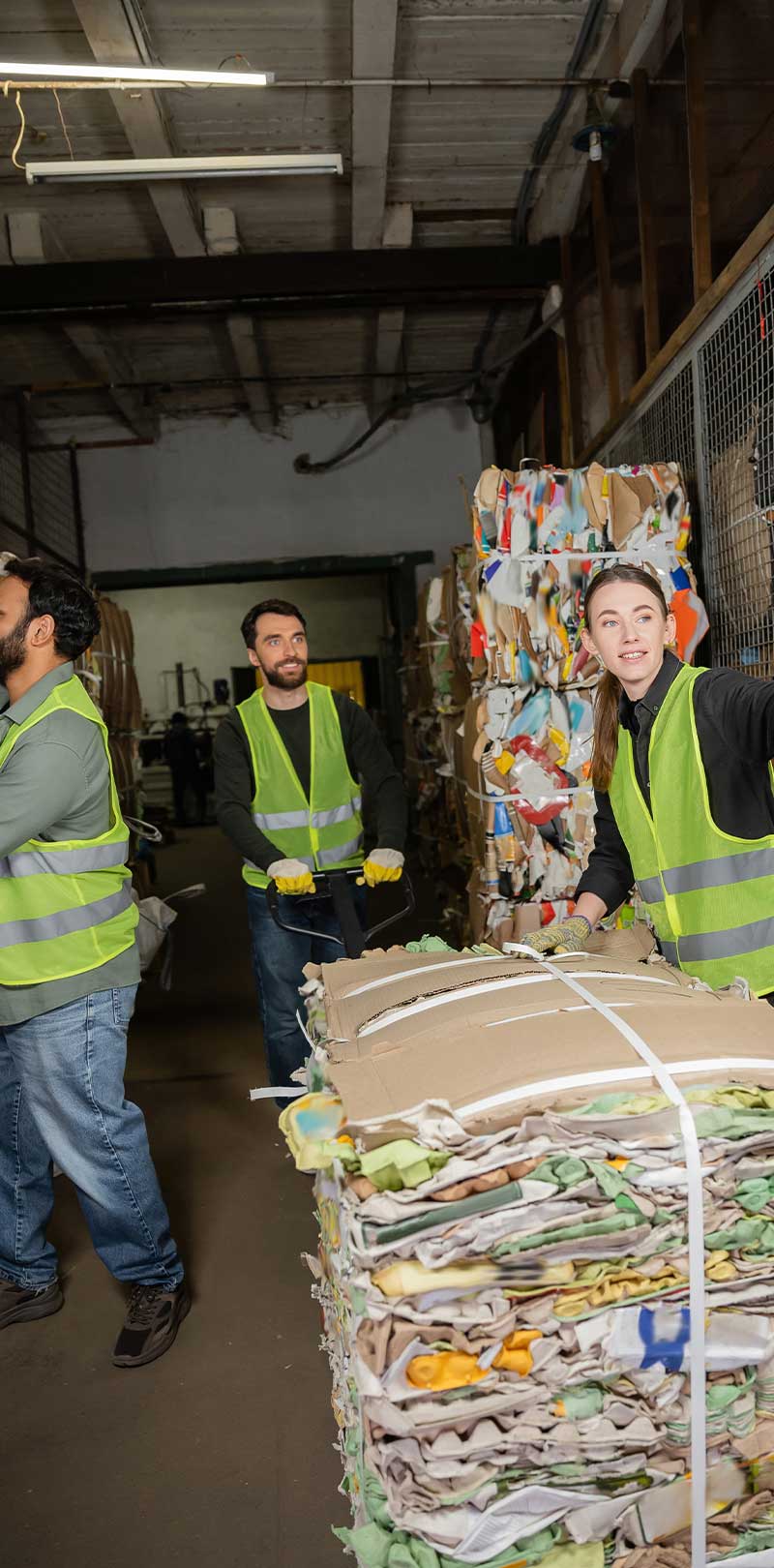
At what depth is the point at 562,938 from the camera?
7.08 feet

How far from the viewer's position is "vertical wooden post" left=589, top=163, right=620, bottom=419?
5.65m

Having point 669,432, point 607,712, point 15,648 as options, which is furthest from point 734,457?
point 15,648

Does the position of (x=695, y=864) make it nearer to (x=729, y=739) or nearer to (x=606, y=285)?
(x=729, y=739)

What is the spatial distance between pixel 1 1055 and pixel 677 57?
4950 mm

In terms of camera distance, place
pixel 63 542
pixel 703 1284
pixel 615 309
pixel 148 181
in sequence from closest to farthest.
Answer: pixel 703 1284, pixel 615 309, pixel 148 181, pixel 63 542

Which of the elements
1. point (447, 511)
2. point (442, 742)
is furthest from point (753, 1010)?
point (447, 511)

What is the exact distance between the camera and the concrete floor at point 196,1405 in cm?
218

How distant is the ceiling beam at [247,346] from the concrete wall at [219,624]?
7.20 meters

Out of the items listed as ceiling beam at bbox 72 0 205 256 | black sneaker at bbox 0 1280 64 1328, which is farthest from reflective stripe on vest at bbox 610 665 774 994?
ceiling beam at bbox 72 0 205 256

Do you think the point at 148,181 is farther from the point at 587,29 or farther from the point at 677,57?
the point at 677,57

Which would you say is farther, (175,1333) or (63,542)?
(63,542)

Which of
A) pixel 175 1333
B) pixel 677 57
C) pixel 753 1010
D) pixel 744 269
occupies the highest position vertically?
pixel 677 57

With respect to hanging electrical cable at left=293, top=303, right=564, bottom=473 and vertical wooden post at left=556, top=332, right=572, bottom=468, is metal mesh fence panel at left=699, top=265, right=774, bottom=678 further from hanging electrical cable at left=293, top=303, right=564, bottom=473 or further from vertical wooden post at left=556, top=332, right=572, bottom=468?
hanging electrical cable at left=293, top=303, right=564, bottom=473

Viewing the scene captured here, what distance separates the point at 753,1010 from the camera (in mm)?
1567
